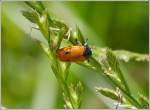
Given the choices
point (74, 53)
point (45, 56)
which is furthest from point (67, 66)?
point (45, 56)

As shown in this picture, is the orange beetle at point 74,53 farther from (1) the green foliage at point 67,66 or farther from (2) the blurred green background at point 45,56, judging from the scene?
(2) the blurred green background at point 45,56

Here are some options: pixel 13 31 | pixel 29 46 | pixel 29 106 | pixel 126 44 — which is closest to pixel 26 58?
pixel 29 46

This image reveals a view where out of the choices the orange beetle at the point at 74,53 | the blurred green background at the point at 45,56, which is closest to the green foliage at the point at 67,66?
the orange beetle at the point at 74,53

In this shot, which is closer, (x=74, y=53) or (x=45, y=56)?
(x=74, y=53)

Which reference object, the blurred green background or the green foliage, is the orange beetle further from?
the blurred green background

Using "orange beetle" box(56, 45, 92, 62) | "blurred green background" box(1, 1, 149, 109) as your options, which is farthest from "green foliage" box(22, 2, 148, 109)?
"blurred green background" box(1, 1, 149, 109)

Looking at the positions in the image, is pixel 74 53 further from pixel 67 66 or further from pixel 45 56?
pixel 45 56

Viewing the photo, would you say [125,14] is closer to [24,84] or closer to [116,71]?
[24,84]
